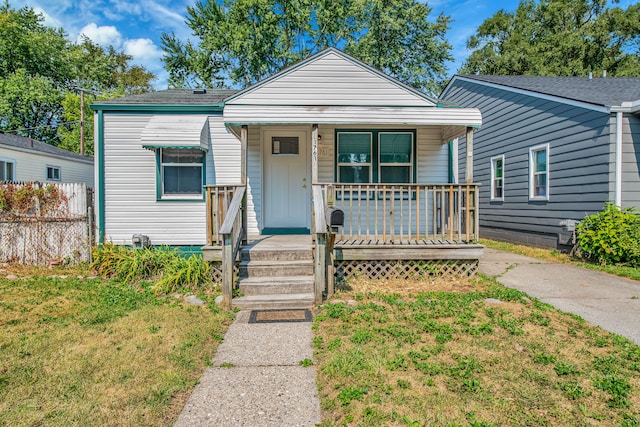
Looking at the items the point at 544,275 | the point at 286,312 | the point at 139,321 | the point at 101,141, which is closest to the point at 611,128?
the point at 544,275

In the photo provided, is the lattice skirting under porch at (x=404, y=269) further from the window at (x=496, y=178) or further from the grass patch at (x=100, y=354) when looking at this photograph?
the window at (x=496, y=178)

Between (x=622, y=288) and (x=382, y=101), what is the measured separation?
5288 mm

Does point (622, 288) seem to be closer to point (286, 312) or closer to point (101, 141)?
point (286, 312)

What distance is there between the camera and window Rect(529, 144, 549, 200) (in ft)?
29.3

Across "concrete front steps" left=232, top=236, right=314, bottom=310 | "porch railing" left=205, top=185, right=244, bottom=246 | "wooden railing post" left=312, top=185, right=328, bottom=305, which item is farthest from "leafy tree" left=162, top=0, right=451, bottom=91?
"wooden railing post" left=312, top=185, right=328, bottom=305

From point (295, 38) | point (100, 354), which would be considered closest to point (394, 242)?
point (100, 354)

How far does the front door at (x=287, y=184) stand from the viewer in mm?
7824

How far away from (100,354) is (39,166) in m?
15.0

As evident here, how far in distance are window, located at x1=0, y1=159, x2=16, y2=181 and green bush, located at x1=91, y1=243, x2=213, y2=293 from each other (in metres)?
9.24

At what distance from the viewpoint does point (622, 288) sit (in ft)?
17.7

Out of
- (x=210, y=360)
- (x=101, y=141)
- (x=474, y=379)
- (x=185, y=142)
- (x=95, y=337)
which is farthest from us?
(x=101, y=141)

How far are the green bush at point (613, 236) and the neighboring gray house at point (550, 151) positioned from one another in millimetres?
371

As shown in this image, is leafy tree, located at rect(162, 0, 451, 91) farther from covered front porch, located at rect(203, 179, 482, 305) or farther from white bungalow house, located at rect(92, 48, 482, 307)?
covered front porch, located at rect(203, 179, 482, 305)

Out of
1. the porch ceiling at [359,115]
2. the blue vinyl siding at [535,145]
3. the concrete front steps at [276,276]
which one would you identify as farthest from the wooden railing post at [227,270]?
the blue vinyl siding at [535,145]
